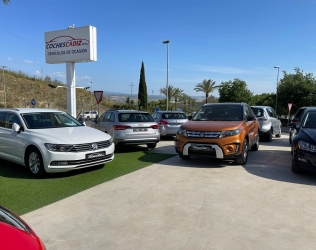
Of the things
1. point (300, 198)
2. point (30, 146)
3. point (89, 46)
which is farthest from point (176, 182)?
point (89, 46)

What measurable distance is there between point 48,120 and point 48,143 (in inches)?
56.9

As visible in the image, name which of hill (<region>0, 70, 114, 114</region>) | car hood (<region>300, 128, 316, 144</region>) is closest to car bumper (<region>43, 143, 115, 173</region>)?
car hood (<region>300, 128, 316, 144</region>)

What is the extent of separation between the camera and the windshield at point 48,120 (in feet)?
22.1

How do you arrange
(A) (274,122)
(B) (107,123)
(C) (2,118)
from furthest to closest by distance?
(A) (274,122) → (B) (107,123) → (C) (2,118)

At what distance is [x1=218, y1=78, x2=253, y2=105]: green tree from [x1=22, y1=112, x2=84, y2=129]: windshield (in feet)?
139

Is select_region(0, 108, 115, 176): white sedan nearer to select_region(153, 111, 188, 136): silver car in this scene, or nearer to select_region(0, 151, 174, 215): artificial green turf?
select_region(0, 151, 174, 215): artificial green turf

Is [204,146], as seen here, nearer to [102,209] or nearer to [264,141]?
[102,209]

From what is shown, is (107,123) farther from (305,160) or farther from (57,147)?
(305,160)

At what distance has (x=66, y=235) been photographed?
3.55 metres

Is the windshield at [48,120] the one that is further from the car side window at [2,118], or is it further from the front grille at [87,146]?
the front grille at [87,146]

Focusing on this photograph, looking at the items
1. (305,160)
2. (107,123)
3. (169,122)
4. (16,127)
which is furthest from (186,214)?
(169,122)

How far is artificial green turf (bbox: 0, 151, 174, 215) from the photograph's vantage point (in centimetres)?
463

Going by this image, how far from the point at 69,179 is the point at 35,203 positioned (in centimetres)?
146

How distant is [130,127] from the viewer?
927 centimetres
